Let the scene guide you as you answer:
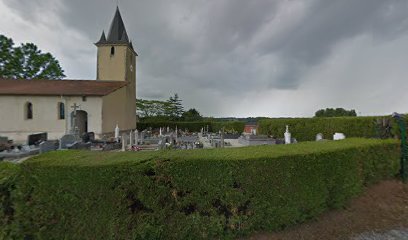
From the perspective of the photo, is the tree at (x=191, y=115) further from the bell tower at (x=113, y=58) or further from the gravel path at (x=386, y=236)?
the gravel path at (x=386, y=236)

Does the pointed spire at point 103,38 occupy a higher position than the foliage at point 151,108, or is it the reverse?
the pointed spire at point 103,38

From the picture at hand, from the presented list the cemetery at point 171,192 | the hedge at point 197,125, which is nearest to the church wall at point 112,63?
the hedge at point 197,125

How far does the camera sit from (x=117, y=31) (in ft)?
88.4

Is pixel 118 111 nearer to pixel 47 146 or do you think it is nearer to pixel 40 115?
pixel 40 115

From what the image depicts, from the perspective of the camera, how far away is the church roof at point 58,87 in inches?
751

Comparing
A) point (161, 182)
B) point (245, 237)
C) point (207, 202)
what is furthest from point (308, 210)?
point (161, 182)

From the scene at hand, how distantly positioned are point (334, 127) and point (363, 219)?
34.5 ft

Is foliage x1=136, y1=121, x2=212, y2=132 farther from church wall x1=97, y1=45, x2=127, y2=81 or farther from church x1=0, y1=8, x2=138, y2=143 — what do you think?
church x1=0, y1=8, x2=138, y2=143

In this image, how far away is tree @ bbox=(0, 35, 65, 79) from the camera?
30.8m

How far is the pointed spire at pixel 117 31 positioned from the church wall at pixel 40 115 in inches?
441

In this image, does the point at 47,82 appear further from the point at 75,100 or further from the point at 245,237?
the point at 245,237

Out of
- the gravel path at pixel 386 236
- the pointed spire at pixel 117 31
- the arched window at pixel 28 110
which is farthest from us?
the pointed spire at pixel 117 31

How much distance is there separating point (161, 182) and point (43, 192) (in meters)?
1.57

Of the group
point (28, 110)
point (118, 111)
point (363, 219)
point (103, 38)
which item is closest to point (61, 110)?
point (28, 110)
